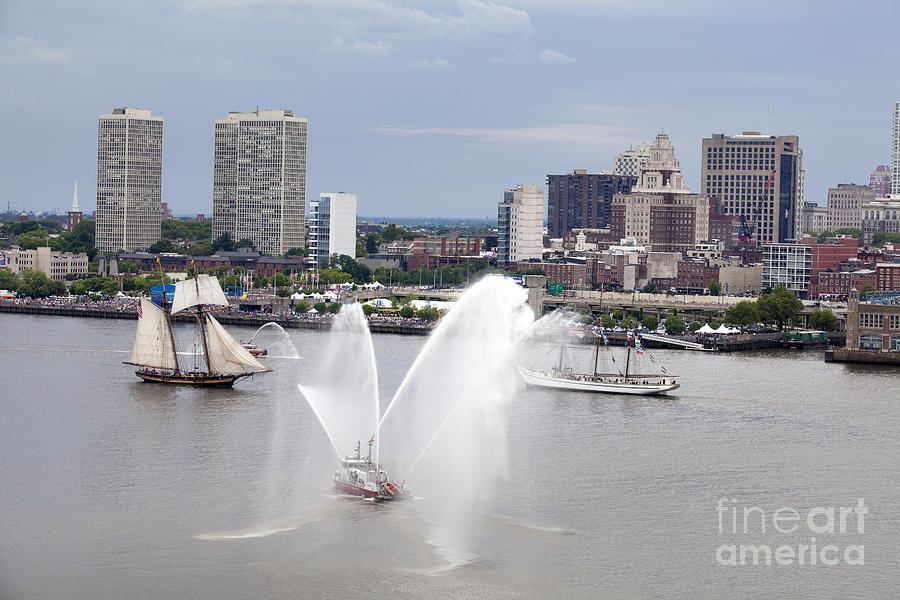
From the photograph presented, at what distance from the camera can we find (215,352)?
198 feet

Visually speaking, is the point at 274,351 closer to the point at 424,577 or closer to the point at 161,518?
the point at 161,518

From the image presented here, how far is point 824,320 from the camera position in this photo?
3656 inches

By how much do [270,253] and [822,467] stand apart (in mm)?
127790

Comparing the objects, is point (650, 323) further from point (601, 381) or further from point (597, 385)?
point (597, 385)

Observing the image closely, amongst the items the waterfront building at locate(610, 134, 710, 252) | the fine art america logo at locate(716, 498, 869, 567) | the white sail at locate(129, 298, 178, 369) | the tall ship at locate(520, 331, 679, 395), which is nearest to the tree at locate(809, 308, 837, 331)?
the tall ship at locate(520, 331, 679, 395)

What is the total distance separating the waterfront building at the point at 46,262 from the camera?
422 ft

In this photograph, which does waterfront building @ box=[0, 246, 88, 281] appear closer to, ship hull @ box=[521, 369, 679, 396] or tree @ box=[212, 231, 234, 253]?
tree @ box=[212, 231, 234, 253]

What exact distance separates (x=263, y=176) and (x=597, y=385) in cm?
10992

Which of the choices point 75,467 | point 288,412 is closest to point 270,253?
point 288,412

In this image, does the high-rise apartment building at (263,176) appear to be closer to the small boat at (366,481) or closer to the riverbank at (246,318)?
the riverbank at (246,318)

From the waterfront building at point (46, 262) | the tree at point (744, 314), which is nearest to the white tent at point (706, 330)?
the tree at point (744, 314)

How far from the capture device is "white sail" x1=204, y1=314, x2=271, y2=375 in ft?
196

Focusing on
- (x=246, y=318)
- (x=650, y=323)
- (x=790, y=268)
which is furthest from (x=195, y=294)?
(x=790, y=268)

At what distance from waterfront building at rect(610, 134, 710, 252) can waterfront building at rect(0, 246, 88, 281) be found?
61546 millimetres
